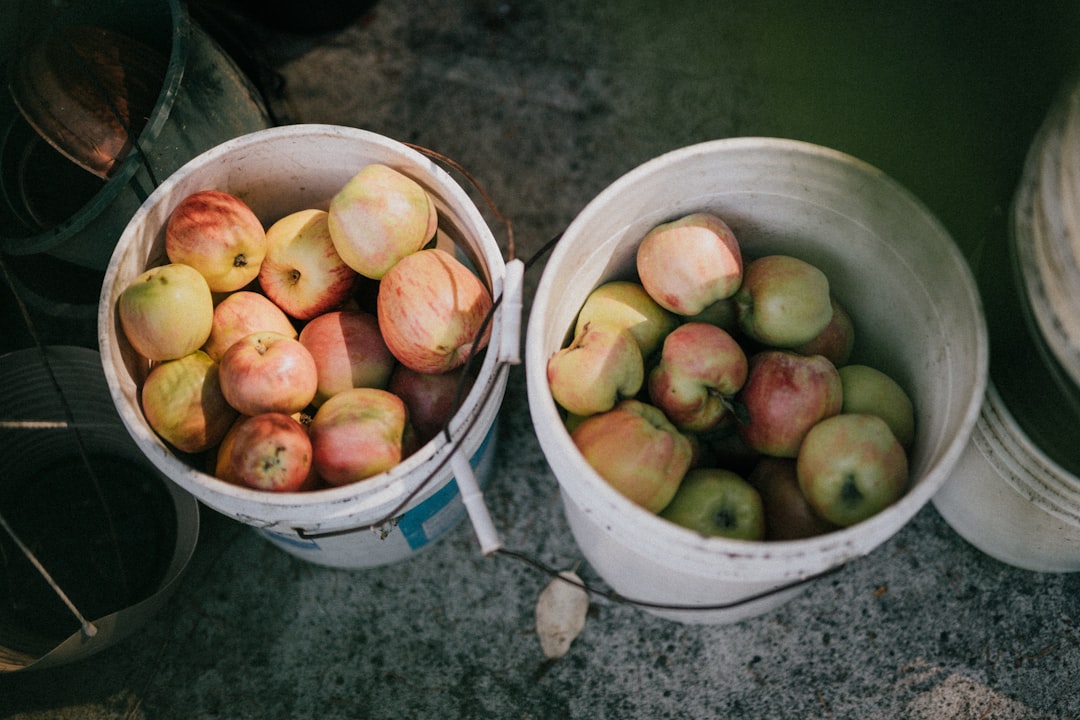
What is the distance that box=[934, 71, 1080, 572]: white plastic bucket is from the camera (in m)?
1.28

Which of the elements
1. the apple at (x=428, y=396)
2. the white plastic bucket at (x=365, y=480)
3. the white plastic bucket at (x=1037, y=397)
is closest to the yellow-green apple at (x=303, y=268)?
the white plastic bucket at (x=365, y=480)

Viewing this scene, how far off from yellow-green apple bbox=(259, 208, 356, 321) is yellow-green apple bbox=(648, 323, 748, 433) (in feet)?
2.72

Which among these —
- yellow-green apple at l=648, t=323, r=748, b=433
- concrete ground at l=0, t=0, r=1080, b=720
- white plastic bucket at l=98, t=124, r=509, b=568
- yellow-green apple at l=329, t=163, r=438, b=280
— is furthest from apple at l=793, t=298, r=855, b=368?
yellow-green apple at l=329, t=163, r=438, b=280

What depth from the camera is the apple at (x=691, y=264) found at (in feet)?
5.26

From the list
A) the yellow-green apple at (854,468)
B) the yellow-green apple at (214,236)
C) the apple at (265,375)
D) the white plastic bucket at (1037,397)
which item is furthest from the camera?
the yellow-green apple at (214,236)

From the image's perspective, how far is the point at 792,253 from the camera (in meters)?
1.84

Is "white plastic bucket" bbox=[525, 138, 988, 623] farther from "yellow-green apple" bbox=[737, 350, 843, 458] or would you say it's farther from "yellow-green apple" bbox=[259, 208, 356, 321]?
"yellow-green apple" bbox=[259, 208, 356, 321]

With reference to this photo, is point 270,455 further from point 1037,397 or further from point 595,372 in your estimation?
point 1037,397

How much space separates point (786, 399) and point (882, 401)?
240 mm

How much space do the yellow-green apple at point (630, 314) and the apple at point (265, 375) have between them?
642mm

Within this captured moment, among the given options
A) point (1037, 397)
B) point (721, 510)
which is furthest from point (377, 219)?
point (1037, 397)

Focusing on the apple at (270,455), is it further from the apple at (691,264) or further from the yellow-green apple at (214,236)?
the apple at (691,264)

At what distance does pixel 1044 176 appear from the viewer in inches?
51.8

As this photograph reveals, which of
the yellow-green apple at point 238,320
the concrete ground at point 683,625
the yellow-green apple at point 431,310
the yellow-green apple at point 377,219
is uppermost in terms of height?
the yellow-green apple at point 377,219
